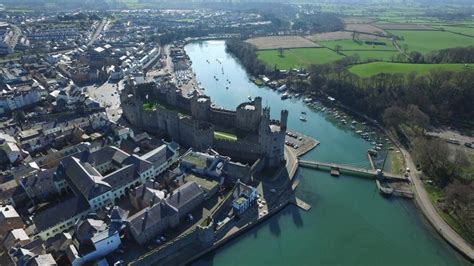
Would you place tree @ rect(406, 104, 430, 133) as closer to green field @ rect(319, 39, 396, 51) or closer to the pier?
the pier

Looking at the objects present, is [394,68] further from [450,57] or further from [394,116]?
[394,116]

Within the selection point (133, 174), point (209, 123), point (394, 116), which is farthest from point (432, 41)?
point (133, 174)

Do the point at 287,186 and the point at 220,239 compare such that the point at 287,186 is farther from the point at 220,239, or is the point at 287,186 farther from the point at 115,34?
the point at 115,34

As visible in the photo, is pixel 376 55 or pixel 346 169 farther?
pixel 376 55

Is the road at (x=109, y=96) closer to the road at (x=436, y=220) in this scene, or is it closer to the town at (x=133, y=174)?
the town at (x=133, y=174)

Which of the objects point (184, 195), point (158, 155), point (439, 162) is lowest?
point (439, 162)

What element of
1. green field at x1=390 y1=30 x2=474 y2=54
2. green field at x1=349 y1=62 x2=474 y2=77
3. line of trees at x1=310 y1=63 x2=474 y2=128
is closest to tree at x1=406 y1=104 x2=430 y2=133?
line of trees at x1=310 y1=63 x2=474 y2=128
